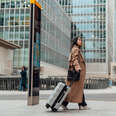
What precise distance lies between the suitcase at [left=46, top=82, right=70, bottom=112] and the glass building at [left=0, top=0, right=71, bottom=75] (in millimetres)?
51368

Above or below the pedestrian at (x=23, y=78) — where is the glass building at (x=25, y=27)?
above

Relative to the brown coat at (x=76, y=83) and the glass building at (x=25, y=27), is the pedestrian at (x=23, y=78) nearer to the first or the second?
the brown coat at (x=76, y=83)

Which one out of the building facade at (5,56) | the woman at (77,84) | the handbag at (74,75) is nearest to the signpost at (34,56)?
the woman at (77,84)

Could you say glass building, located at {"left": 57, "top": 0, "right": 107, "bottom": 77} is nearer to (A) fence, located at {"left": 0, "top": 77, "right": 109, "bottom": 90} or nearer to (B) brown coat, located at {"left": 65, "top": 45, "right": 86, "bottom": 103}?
(A) fence, located at {"left": 0, "top": 77, "right": 109, "bottom": 90}

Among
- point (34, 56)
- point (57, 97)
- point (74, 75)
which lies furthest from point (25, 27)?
point (57, 97)

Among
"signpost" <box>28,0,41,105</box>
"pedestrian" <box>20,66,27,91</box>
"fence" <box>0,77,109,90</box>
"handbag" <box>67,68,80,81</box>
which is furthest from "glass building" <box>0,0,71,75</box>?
"handbag" <box>67,68,80,81</box>

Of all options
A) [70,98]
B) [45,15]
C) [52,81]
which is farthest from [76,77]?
[45,15]

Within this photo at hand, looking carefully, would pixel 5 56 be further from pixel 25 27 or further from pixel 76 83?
pixel 76 83

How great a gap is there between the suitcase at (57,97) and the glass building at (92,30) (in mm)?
96412

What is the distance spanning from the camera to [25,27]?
60.8 meters

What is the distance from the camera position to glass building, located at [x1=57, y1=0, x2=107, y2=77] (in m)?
105

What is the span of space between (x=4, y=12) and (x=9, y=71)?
995 inches

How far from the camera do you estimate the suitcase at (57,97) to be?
26.3 feet

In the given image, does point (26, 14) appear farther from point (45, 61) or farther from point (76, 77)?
point (76, 77)
